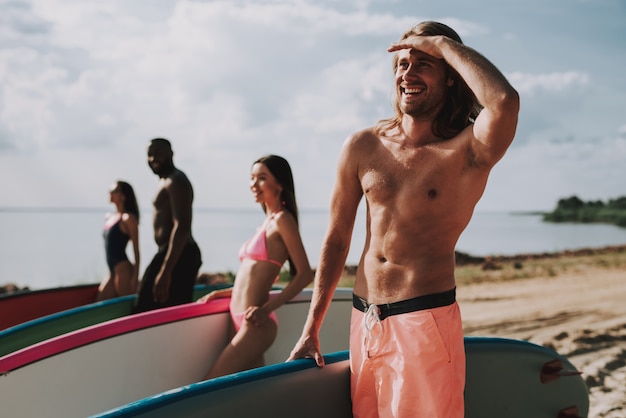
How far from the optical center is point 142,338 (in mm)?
3521

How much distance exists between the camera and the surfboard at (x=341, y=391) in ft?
6.70

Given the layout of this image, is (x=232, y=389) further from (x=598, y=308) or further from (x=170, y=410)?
(x=598, y=308)

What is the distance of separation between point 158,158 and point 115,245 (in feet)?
3.62

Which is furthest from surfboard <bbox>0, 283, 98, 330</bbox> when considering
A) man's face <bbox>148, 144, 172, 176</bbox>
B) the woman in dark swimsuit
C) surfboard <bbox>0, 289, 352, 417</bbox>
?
surfboard <bbox>0, 289, 352, 417</bbox>

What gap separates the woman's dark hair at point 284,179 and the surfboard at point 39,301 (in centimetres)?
240

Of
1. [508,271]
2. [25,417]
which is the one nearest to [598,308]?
[508,271]

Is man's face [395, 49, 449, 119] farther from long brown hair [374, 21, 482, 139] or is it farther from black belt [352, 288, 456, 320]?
black belt [352, 288, 456, 320]

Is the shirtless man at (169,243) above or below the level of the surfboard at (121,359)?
above

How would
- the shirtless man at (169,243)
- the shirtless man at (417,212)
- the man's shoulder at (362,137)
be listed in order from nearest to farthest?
the shirtless man at (417,212) < the man's shoulder at (362,137) < the shirtless man at (169,243)

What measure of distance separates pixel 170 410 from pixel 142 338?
161cm

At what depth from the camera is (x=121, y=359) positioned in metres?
3.41

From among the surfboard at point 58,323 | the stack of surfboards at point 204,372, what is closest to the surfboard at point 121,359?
the stack of surfboards at point 204,372

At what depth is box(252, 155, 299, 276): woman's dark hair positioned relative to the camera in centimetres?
345

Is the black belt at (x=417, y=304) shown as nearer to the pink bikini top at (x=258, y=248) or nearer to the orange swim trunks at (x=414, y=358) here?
the orange swim trunks at (x=414, y=358)
